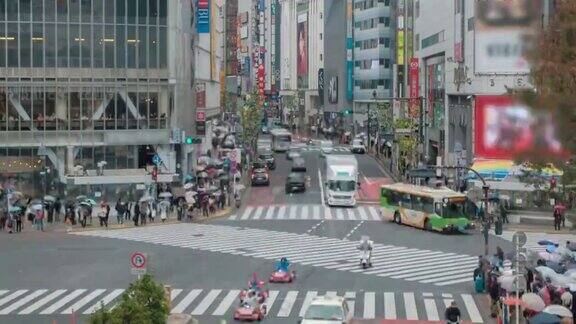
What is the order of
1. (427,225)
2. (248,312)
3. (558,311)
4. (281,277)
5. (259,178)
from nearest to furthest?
1. (558,311)
2. (248,312)
3. (281,277)
4. (427,225)
5. (259,178)

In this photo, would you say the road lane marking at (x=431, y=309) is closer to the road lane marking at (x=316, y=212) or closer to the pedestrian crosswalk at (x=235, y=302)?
the pedestrian crosswalk at (x=235, y=302)

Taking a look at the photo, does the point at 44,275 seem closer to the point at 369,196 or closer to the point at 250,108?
the point at 369,196

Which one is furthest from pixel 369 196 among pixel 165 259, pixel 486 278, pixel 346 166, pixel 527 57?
pixel 527 57

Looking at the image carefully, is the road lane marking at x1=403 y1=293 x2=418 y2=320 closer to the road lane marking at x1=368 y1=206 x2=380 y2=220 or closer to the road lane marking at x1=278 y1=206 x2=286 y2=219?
the road lane marking at x1=368 y1=206 x2=380 y2=220

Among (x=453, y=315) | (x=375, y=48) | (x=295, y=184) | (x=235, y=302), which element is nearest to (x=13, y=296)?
Result: (x=235, y=302)

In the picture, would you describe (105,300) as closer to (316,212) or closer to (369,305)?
(369,305)
